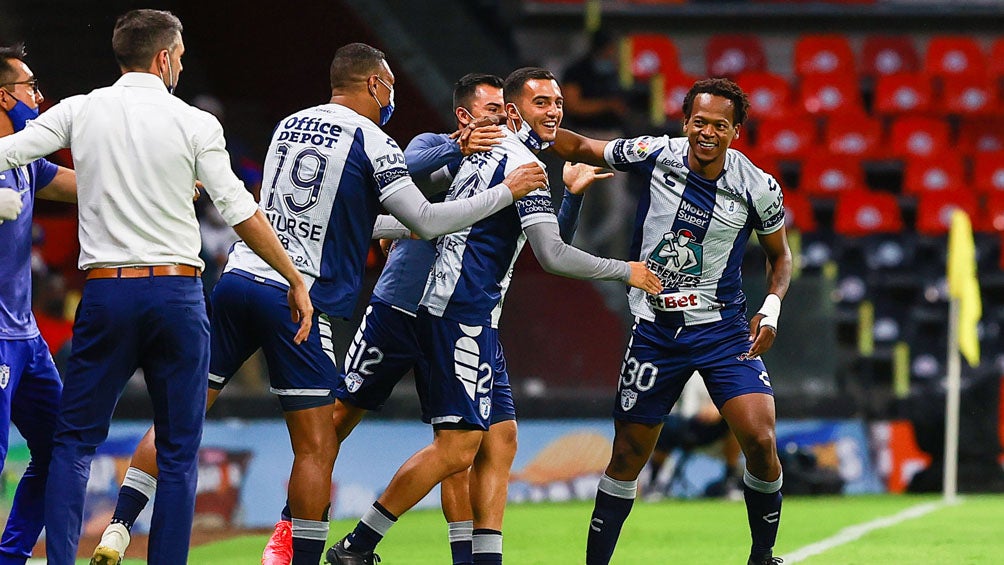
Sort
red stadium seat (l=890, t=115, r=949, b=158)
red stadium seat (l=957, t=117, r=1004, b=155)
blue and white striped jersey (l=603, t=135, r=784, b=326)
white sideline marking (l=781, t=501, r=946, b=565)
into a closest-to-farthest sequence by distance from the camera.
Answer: blue and white striped jersey (l=603, t=135, r=784, b=326), white sideline marking (l=781, t=501, r=946, b=565), red stadium seat (l=890, t=115, r=949, b=158), red stadium seat (l=957, t=117, r=1004, b=155)

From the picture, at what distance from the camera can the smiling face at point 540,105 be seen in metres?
6.49

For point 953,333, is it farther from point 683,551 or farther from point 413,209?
point 413,209

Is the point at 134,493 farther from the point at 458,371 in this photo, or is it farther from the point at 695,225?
the point at 695,225

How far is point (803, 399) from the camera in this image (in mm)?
13242

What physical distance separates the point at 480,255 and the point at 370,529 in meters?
1.36

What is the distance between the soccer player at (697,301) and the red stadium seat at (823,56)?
11.9 m

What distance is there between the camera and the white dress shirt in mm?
5270

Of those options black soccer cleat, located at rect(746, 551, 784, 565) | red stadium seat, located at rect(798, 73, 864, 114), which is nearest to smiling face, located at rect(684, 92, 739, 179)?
black soccer cleat, located at rect(746, 551, 784, 565)

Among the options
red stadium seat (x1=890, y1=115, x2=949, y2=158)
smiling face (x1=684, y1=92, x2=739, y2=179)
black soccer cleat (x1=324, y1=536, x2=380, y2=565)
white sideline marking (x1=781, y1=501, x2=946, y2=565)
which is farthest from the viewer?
red stadium seat (x1=890, y1=115, x2=949, y2=158)

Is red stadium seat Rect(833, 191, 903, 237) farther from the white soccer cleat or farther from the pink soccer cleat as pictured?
the white soccer cleat

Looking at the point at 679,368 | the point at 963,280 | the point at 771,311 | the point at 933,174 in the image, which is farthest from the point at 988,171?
the point at 679,368

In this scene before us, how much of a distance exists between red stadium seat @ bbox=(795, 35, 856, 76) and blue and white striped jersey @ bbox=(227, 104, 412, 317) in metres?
13.1

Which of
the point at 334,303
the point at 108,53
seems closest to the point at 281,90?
the point at 108,53

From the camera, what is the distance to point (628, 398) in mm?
6809
